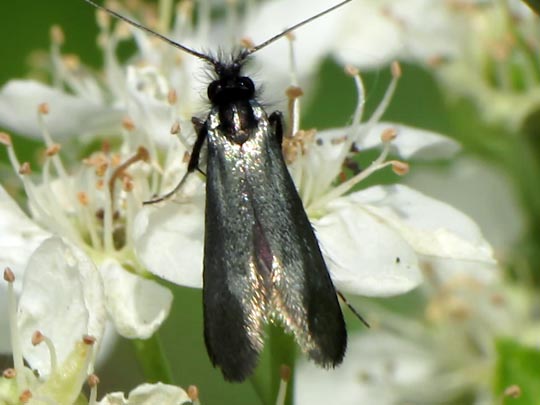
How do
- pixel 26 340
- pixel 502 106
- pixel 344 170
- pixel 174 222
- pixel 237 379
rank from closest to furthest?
pixel 237 379 → pixel 26 340 → pixel 174 222 → pixel 344 170 → pixel 502 106

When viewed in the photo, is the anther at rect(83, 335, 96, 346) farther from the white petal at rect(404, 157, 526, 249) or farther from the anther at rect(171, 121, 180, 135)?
the white petal at rect(404, 157, 526, 249)

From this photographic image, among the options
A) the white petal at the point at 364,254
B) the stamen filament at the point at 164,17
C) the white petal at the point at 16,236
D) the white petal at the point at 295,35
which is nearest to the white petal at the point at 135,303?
the white petal at the point at 16,236

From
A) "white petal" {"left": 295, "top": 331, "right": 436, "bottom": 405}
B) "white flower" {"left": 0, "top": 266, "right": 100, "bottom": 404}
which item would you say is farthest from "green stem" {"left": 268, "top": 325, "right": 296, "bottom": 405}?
"white petal" {"left": 295, "top": 331, "right": 436, "bottom": 405}

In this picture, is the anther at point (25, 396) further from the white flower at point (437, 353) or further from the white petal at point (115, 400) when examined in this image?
the white flower at point (437, 353)

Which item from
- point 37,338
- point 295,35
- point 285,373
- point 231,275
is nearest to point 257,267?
point 231,275

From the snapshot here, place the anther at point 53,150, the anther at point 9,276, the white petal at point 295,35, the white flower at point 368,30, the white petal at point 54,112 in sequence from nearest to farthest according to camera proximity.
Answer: the anther at point 9,276
the anther at point 53,150
the white petal at point 54,112
the white petal at point 295,35
the white flower at point 368,30

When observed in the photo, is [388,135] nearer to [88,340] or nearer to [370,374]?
[88,340]

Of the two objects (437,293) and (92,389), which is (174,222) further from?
(437,293)

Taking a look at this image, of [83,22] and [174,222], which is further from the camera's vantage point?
[83,22]

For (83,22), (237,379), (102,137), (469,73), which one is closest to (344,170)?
(102,137)
